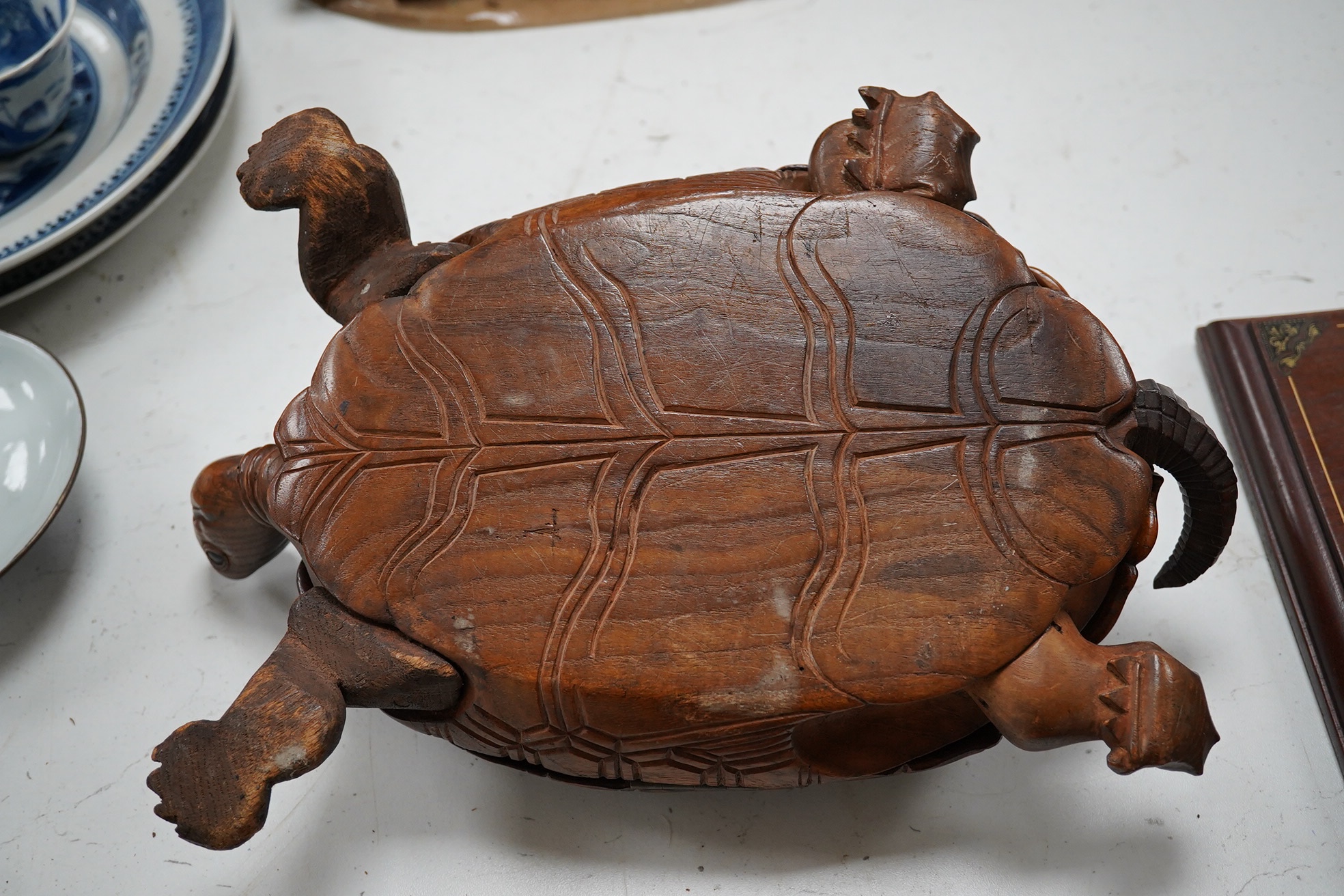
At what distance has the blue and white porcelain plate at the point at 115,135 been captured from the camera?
144cm

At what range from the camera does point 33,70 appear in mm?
1434

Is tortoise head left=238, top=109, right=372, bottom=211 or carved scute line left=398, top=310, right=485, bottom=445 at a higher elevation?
tortoise head left=238, top=109, right=372, bottom=211

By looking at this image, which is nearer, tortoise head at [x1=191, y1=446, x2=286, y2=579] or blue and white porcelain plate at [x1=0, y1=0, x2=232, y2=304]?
tortoise head at [x1=191, y1=446, x2=286, y2=579]

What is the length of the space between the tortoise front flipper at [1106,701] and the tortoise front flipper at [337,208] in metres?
0.67

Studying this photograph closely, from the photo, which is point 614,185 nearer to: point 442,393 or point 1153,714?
point 442,393

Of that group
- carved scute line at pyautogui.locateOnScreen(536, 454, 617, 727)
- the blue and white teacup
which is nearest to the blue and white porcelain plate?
the blue and white teacup

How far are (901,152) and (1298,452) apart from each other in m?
0.61

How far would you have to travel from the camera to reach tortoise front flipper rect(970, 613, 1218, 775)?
2.96 ft

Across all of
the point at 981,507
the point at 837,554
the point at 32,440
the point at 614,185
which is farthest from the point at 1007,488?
the point at 32,440

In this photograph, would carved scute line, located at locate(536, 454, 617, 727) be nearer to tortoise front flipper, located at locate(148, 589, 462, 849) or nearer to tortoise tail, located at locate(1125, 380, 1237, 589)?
tortoise front flipper, located at locate(148, 589, 462, 849)

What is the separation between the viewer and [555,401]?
1.00 metres

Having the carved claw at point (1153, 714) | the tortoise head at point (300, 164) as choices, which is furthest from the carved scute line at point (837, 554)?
the tortoise head at point (300, 164)

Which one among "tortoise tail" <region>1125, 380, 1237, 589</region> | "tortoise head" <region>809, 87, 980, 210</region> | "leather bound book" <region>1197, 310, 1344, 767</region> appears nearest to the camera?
"tortoise tail" <region>1125, 380, 1237, 589</region>

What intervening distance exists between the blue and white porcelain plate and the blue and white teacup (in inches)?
1.7
